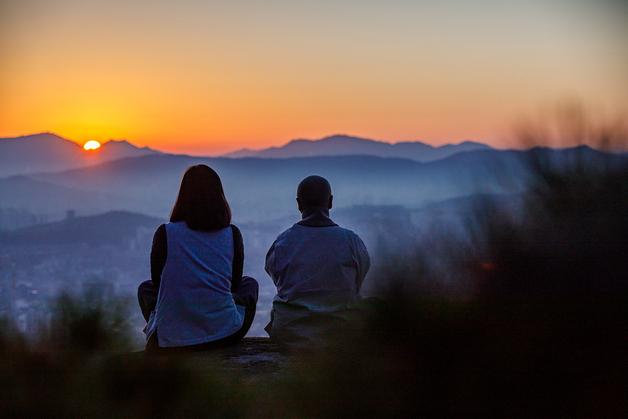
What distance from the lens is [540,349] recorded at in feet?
9.08

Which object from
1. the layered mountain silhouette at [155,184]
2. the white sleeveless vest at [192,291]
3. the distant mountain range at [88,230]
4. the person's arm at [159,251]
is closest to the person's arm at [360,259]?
the white sleeveless vest at [192,291]

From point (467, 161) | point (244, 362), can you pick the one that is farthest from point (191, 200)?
point (467, 161)

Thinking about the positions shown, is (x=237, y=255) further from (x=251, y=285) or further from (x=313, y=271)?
(x=313, y=271)

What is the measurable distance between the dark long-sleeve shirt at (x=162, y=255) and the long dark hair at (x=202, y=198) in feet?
0.67

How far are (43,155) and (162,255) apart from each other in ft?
220

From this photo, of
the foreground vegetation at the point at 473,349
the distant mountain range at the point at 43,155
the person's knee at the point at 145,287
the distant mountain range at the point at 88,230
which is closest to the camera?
the foreground vegetation at the point at 473,349

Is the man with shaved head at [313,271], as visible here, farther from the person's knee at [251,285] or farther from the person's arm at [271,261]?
the person's knee at [251,285]

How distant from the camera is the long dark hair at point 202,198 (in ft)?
17.6

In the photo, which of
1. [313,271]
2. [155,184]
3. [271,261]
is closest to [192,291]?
[271,261]

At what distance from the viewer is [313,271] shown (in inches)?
222

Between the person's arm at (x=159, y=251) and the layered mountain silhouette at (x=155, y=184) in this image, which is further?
the layered mountain silhouette at (x=155, y=184)

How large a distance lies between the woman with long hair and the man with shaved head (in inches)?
15.3

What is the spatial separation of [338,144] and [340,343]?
63458 mm

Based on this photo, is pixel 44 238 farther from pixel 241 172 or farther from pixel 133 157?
pixel 133 157
